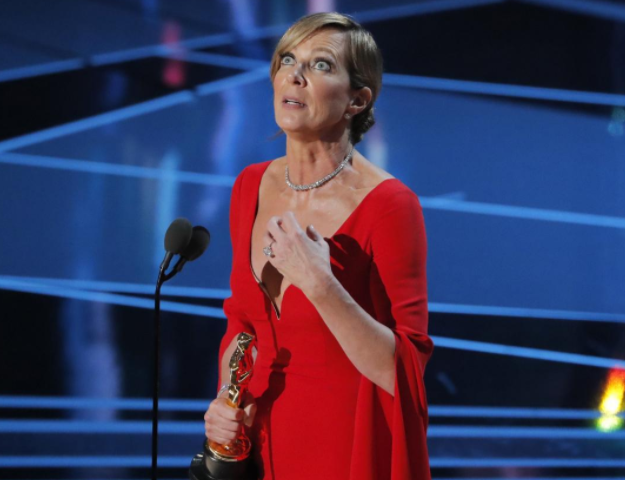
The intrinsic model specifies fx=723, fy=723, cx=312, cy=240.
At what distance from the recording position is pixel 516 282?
13.4 ft

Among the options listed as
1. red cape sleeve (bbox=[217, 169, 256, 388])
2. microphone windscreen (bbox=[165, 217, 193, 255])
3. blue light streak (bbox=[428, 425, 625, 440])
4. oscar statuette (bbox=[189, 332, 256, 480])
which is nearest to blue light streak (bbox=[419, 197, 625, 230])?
blue light streak (bbox=[428, 425, 625, 440])

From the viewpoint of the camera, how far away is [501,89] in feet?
13.5

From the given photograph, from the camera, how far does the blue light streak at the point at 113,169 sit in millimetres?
4051

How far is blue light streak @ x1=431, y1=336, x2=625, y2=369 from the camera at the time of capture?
4.01 meters

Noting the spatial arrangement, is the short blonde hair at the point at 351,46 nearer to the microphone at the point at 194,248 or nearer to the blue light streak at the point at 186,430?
the microphone at the point at 194,248

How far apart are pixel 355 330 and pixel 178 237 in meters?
0.49

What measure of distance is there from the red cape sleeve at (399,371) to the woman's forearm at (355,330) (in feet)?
0.11

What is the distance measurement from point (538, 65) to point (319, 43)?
3.05 meters

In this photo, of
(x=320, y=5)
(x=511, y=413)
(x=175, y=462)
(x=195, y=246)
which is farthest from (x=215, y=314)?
(x=195, y=246)

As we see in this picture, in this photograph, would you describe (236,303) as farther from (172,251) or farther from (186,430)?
(186,430)

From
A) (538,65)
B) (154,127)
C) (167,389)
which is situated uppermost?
(538,65)

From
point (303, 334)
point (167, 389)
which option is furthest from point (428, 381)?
point (303, 334)

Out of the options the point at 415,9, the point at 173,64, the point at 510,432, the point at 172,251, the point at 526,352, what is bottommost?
the point at 510,432

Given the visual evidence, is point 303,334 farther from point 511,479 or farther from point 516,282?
point 516,282
